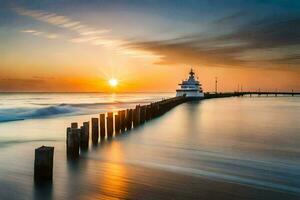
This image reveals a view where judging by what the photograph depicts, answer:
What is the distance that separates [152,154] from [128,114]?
22.6 feet

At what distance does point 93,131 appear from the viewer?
12.6 metres

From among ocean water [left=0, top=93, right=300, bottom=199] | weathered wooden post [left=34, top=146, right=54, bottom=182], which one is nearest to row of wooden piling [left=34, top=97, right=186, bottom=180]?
weathered wooden post [left=34, top=146, right=54, bottom=182]

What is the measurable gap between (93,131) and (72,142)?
114 inches

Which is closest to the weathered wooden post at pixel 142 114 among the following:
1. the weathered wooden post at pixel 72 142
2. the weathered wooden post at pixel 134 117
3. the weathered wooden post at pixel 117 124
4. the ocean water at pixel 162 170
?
the weathered wooden post at pixel 134 117

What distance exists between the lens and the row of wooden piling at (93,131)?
23.1 ft

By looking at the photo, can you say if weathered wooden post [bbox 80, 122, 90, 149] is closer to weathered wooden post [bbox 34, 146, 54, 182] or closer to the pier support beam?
weathered wooden post [bbox 34, 146, 54, 182]

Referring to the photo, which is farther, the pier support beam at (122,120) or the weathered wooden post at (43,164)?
the pier support beam at (122,120)

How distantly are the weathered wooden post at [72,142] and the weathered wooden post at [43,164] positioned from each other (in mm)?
2534

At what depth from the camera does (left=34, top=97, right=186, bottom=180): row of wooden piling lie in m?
7.05

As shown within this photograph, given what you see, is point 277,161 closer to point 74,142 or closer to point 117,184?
point 117,184

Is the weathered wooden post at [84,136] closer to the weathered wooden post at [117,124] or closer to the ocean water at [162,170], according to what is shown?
the ocean water at [162,170]

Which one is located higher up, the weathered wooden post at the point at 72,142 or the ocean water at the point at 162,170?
the weathered wooden post at the point at 72,142

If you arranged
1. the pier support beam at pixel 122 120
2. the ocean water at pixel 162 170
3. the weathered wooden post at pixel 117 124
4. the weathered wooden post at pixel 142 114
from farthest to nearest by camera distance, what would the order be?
the weathered wooden post at pixel 142 114, the pier support beam at pixel 122 120, the weathered wooden post at pixel 117 124, the ocean water at pixel 162 170

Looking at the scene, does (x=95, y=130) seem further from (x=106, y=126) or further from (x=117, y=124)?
(x=117, y=124)
